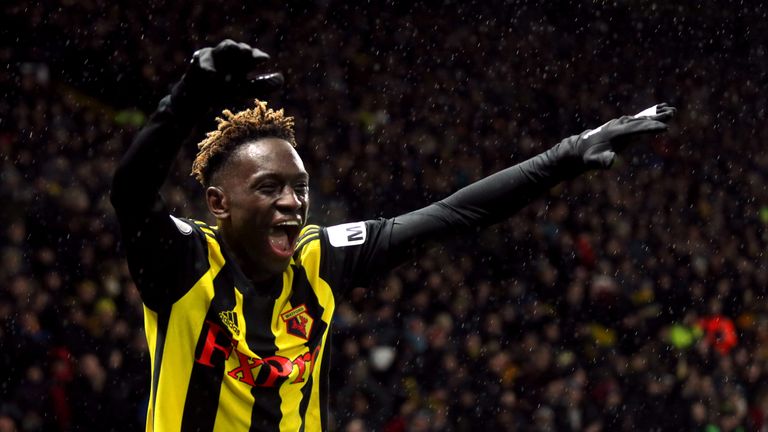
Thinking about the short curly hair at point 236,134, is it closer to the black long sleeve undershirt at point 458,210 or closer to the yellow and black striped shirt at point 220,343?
the yellow and black striped shirt at point 220,343

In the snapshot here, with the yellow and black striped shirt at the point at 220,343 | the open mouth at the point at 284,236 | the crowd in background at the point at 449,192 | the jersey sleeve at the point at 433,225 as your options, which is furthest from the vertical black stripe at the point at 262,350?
the crowd in background at the point at 449,192

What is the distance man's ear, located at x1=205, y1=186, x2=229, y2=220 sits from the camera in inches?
106

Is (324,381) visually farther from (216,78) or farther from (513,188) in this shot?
(216,78)

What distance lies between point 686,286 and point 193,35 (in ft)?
15.2

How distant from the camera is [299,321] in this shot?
272 centimetres

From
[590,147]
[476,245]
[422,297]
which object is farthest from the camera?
[476,245]

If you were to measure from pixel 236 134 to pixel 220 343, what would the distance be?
0.55 meters

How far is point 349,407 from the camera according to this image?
673 cm

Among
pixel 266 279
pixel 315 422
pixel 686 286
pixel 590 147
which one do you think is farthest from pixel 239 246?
pixel 686 286

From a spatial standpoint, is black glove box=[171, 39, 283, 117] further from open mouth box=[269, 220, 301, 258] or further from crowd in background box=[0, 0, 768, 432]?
crowd in background box=[0, 0, 768, 432]

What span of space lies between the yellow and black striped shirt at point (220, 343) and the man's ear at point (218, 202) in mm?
65

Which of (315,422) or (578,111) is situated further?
(578,111)

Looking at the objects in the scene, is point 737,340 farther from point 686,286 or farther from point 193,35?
point 193,35

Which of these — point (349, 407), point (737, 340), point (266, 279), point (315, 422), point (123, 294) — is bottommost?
point (737, 340)
